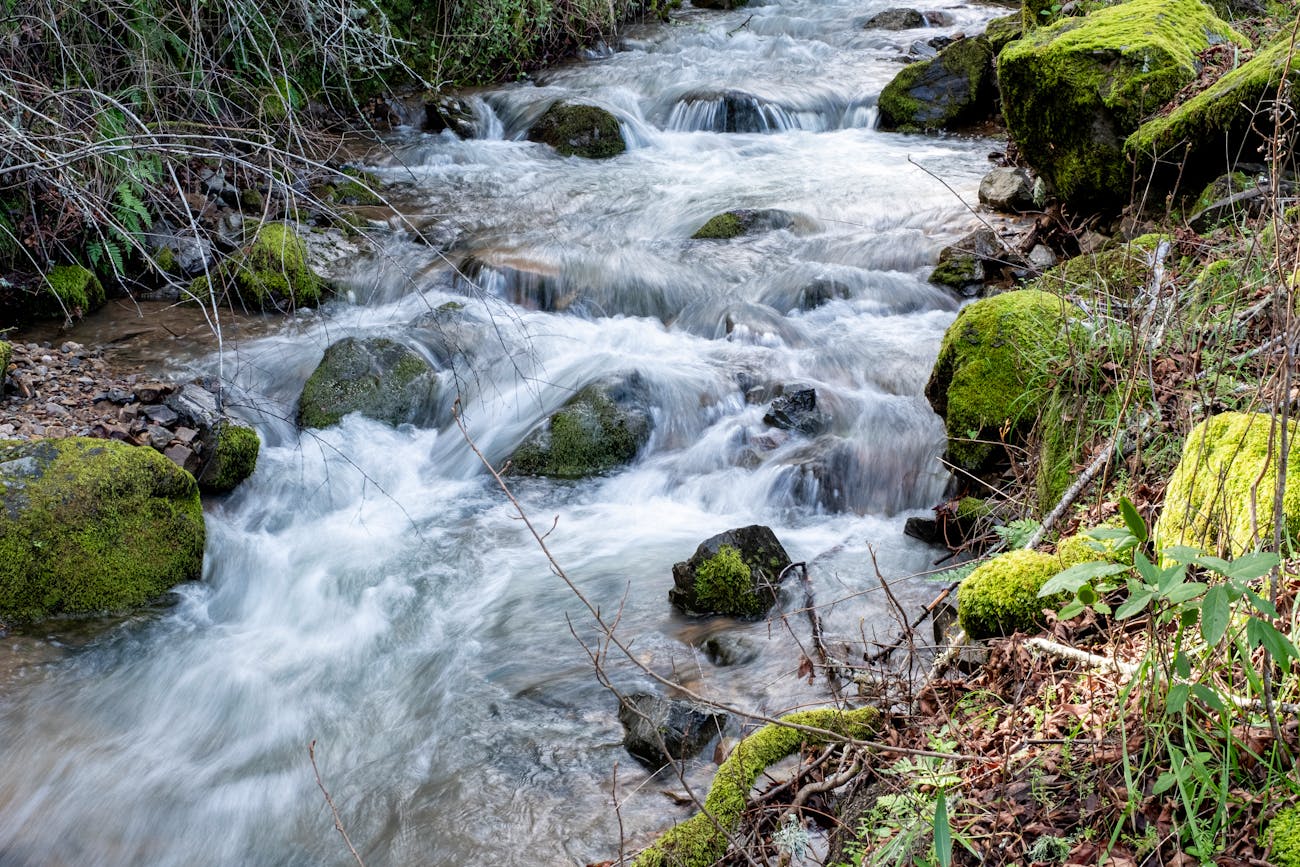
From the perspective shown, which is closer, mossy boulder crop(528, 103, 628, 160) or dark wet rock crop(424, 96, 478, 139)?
mossy boulder crop(528, 103, 628, 160)

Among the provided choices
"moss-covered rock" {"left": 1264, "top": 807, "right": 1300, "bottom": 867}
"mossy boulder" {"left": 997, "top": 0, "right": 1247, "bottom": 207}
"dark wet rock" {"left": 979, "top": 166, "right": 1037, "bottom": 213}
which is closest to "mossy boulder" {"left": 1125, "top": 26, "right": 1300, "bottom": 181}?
"mossy boulder" {"left": 997, "top": 0, "right": 1247, "bottom": 207}

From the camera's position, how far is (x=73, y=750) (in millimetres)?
4148

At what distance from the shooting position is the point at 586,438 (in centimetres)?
651

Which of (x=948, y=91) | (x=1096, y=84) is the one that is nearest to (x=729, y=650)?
(x=1096, y=84)

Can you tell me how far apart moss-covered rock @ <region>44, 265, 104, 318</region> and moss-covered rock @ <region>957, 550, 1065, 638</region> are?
272 inches

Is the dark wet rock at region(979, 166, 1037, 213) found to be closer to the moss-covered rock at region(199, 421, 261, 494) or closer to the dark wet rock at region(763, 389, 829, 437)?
the dark wet rock at region(763, 389, 829, 437)

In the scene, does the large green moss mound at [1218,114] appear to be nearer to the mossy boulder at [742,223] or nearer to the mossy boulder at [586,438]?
the mossy boulder at [586,438]

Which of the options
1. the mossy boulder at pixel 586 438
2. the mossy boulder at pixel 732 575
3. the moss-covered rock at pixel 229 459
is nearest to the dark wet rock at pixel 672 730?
the mossy boulder at pixel 732 575

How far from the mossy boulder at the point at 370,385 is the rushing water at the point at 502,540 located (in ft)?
0.57

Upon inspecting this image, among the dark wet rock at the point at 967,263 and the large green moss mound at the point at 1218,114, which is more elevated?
the large green moss mound at the point at 1218,114

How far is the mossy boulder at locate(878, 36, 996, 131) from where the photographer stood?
1192 cm

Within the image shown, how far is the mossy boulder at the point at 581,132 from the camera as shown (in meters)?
11.9

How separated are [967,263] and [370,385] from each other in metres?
4.74

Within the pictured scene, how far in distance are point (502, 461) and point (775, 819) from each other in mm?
3971
